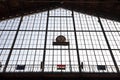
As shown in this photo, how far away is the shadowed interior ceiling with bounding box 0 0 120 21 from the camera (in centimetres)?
2150

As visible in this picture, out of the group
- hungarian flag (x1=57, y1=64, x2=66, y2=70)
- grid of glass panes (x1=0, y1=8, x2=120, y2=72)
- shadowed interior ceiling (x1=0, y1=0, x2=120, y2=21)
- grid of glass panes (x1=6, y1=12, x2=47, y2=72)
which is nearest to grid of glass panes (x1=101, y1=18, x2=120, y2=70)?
grid of glass panes (x1=0, y1=8, x2=120, y2=72)

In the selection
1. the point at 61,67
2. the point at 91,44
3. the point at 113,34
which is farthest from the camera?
the point at 113,34

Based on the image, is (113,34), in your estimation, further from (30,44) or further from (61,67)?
(30,44)

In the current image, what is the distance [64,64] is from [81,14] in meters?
7.06

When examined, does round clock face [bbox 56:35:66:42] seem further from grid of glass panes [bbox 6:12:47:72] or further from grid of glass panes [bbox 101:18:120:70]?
grid of glass panes [bbox 101:18:120:70]

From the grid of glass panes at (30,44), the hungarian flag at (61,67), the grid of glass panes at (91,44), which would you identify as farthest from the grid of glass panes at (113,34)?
the grid of glass panes at (30,44)

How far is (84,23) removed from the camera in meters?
20.5

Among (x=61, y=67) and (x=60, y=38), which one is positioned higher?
(x=60, y=38)
